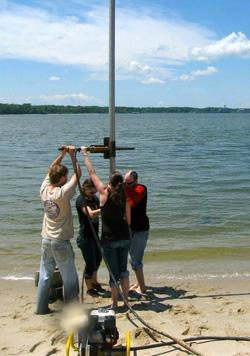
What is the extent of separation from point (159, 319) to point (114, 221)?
1364 millimetres

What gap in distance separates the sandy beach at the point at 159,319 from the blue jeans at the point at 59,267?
242 mm

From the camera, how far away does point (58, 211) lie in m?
5.57

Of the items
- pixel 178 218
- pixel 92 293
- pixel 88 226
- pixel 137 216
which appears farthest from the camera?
pixel 178 218

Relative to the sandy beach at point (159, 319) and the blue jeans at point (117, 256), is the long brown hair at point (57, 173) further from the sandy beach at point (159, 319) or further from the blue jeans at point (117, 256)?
the sandy beach at point (159, 319)

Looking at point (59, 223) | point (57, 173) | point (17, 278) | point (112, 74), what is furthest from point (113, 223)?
point (17, 278)

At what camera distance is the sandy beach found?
5020 mm

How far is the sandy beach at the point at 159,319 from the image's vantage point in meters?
5.02

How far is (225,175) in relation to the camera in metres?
21.7

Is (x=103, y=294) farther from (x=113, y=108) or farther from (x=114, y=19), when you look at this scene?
(x=114, y=19)

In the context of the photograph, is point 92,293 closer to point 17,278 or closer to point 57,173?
point 17,278

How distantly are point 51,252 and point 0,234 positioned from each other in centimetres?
592

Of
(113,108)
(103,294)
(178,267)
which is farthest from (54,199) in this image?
(178,267)

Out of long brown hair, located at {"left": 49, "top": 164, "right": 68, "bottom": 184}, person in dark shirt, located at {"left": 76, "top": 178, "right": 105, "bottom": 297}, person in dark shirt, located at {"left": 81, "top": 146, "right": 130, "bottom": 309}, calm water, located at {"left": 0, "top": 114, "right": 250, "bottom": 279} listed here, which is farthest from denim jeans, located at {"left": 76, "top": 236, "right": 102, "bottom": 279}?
calm water, located at {"left": 0, "top": 114, "right": 250, "bottom": 279}

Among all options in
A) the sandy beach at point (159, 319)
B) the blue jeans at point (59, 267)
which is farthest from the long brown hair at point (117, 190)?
the sandy beach at point (159, 319)
